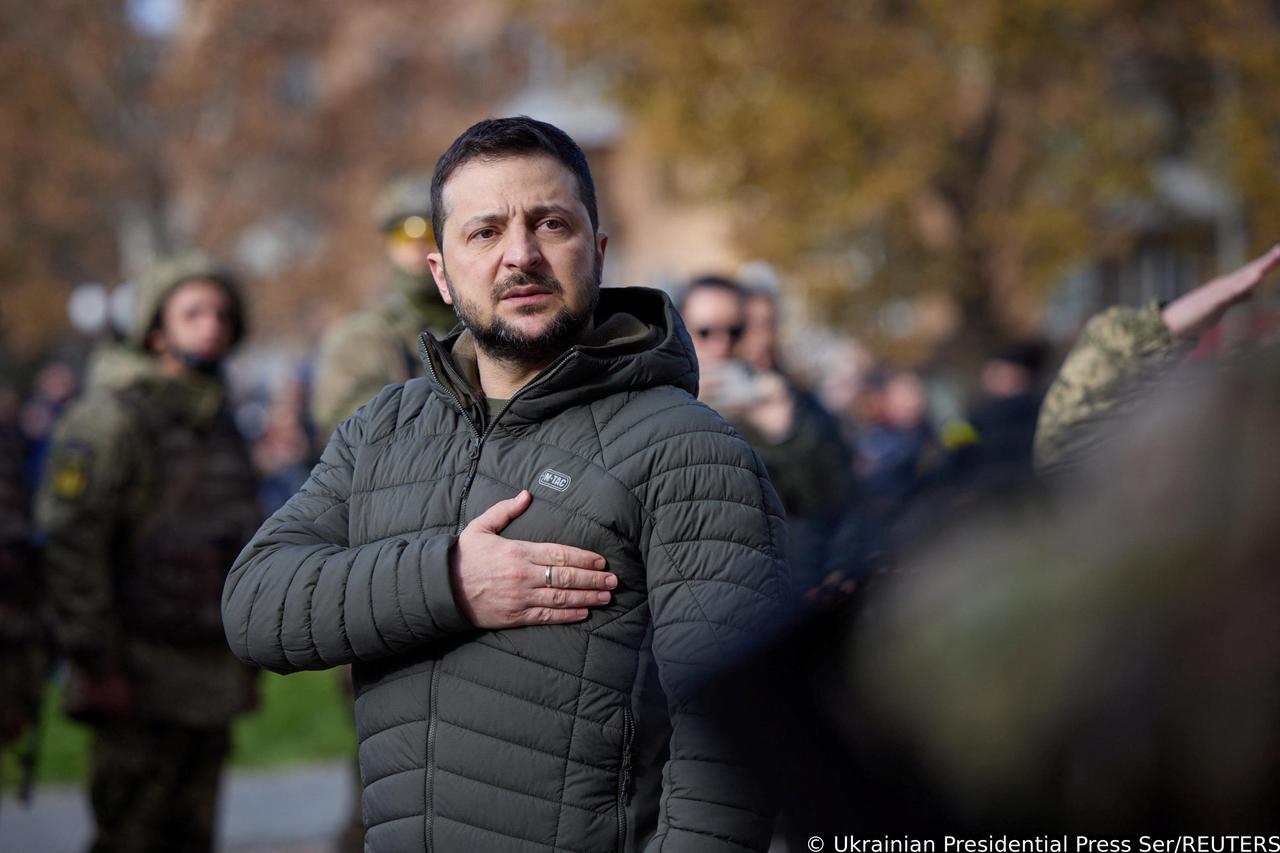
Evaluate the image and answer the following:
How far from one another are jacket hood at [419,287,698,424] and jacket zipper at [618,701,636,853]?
0.49 m

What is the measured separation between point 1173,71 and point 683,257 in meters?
13.1

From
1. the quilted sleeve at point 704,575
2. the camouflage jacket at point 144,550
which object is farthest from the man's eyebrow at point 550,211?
the camouflage jacket at point 144,550

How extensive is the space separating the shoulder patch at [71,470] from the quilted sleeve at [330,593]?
8.39 ft

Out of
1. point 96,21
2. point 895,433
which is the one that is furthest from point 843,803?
point 96,21

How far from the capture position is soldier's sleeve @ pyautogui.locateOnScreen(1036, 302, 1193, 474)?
3.43m

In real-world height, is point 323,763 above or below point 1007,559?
above

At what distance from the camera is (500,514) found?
8.08 ft

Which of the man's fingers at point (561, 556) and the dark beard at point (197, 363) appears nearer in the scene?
the man's fingers at point (561, 556)

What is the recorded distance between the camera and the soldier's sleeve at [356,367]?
16.7 feet

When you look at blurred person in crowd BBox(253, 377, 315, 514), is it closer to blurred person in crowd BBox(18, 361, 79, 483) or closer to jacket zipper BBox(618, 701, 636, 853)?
blurred person in crowd BBox(18, 361, 79, 483)

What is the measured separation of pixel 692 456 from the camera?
247 centimetres

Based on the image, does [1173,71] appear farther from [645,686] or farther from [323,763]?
[645,686]

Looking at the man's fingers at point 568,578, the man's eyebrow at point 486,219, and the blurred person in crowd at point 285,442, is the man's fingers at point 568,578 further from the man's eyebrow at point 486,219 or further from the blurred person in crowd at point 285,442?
the blurred person in crowd at point 285,442

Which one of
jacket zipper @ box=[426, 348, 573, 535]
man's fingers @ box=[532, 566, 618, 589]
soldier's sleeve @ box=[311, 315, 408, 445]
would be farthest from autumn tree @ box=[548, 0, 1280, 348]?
man's fingers @ box=[532, 566, 618, 589]
